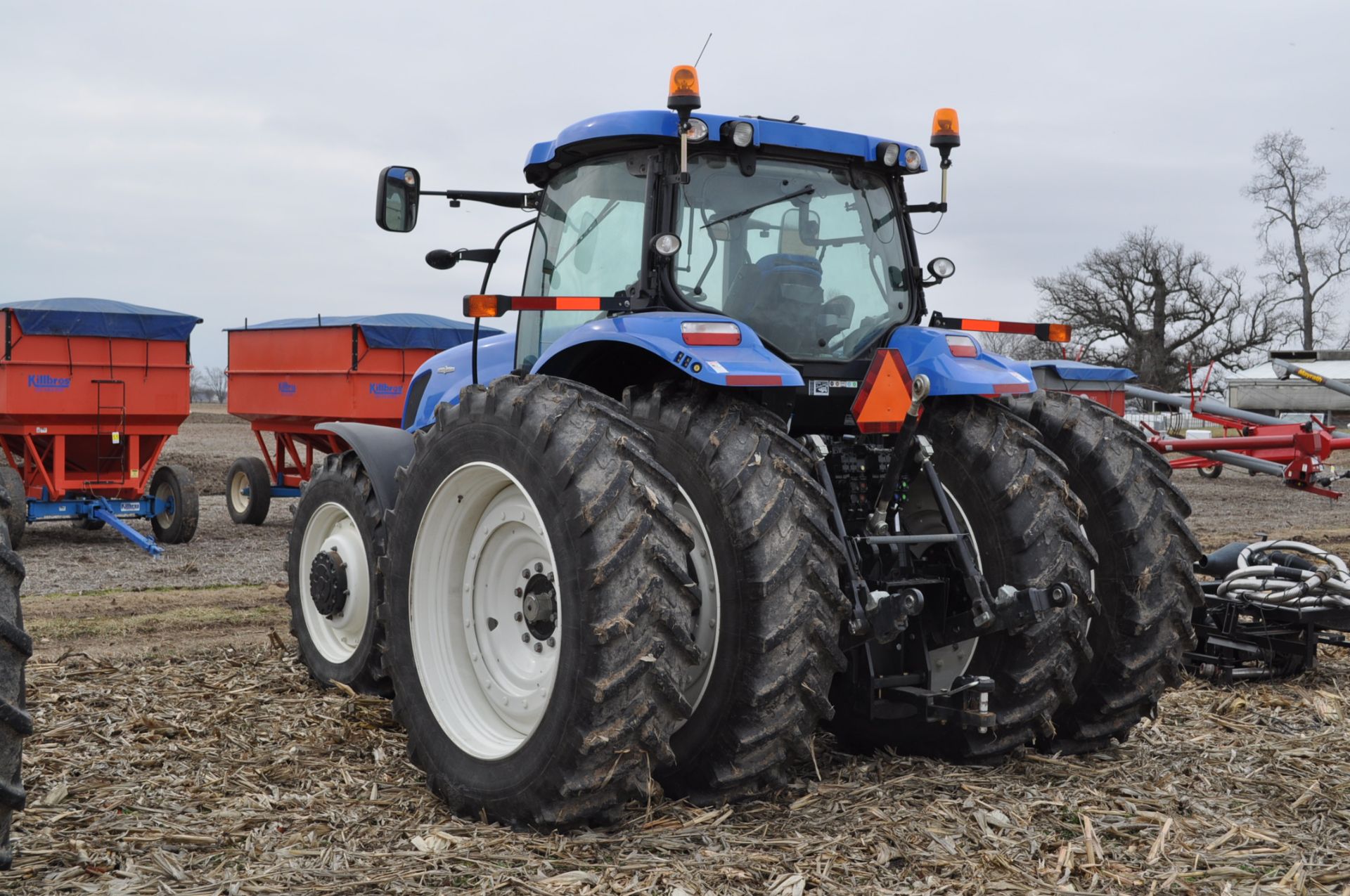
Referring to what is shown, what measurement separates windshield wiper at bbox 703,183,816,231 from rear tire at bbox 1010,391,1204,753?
1470 millimetres

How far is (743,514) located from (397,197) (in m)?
2.52

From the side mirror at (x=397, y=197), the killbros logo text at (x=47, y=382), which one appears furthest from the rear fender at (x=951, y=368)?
the killbros logo text at (x=47, y=382)

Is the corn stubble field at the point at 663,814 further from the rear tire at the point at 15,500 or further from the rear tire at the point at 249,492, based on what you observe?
the rear tire at the point at 249,492

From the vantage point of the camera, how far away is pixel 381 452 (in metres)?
5.66

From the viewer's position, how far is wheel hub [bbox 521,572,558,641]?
404 cm

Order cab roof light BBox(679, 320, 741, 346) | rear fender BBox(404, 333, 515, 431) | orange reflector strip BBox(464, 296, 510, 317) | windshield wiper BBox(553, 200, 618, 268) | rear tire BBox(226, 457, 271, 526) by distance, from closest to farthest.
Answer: cab roof light BBox(679, 320, 741, 346), orange reflector strip BBox(464, 296, 510, 317), windshield wiper BBox(553, 200, 618, 268), rear fender BBox(404, 333, 515, 431), rear tire BBox(226, 457, 271, 526)

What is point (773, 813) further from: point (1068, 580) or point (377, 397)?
point (377, 397)

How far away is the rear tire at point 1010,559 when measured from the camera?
14.0ft

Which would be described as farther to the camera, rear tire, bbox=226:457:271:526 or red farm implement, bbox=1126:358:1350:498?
rear tire, bbox=226:457:271:526

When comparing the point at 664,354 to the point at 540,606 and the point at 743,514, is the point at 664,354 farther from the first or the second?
the point at 540,606

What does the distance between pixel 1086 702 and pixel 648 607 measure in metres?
2.11

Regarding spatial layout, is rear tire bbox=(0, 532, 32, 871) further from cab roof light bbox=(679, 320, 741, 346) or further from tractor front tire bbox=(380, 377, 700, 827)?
cab roof light bbox=(679, 320, 741, 346)

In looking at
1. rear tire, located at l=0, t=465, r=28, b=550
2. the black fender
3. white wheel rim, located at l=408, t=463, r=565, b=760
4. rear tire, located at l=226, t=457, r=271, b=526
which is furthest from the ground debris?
rear tire, located at l=226, t=457, r=271, b=526

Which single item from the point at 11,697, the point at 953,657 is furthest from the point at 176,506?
the point at 11,697
